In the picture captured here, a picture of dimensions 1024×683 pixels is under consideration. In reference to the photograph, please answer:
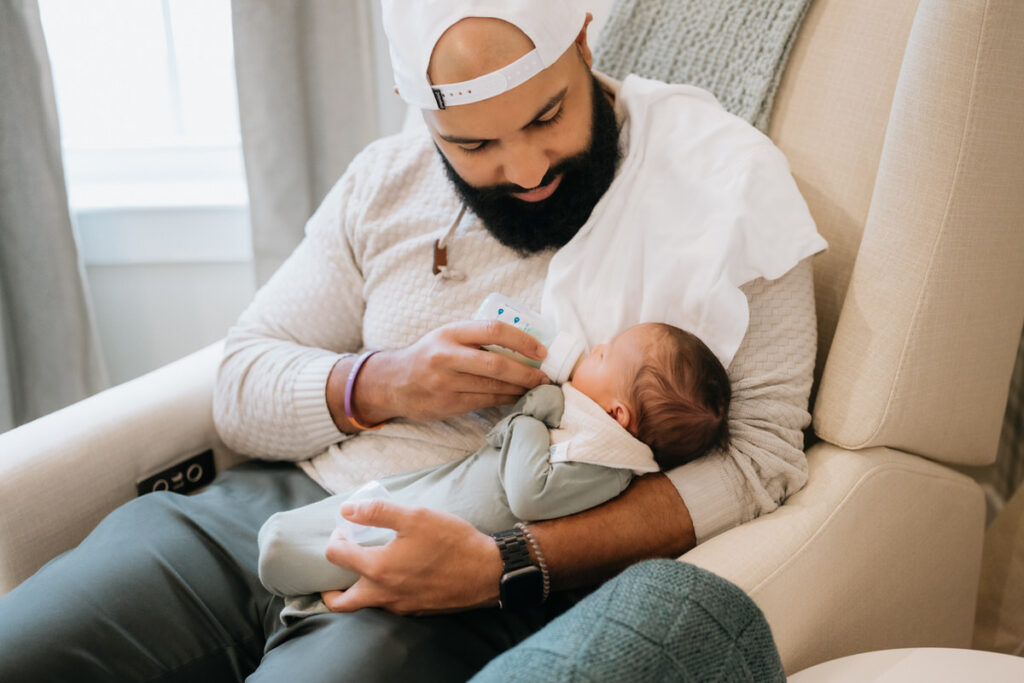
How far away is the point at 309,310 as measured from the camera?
4.59 feet

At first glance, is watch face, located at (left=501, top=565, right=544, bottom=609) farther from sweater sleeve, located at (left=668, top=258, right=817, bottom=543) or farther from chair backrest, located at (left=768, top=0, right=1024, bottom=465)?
chair backrest, located at (left=768, top=0, right=1024, bottom=465)

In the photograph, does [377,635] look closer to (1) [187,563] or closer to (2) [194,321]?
(1) [187,563]

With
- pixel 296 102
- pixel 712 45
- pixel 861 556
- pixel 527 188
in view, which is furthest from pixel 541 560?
pixel 296 102

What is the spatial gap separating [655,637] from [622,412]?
0.34 metres

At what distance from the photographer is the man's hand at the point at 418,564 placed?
965mm

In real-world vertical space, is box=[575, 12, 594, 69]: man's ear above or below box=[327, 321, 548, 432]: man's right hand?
above

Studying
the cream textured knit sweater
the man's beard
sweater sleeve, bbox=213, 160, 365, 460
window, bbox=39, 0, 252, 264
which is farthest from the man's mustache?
window, bbox=39, 0, 252, 264

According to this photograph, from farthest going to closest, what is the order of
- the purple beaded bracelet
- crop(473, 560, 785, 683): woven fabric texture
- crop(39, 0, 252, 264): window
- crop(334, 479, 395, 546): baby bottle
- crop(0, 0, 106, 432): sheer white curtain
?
crop(39, 0, 252, 264): window, crop(0, 0, 106, 432): sheer white curtain, the purple beaded bracelet, crop(334, 479, 395, 546): baby bottle, crop(473, 560, 785, 683): woven fabric texture

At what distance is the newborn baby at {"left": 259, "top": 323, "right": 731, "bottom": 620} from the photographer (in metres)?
1.00

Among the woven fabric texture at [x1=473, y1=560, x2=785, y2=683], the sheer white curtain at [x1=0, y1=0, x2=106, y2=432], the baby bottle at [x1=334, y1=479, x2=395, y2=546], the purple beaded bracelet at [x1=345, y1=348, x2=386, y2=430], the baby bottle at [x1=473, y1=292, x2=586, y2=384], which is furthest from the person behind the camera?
the sheer white curtain at [x1=0, y1=0, x2=106, y2=432]

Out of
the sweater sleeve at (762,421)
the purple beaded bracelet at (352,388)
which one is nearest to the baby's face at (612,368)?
the sweater sleeve at (762,421)

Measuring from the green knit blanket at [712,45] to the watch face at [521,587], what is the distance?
82 centimetres

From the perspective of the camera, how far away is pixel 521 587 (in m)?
0.98

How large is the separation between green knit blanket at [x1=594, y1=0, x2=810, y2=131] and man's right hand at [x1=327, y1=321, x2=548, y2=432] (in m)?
0.59
